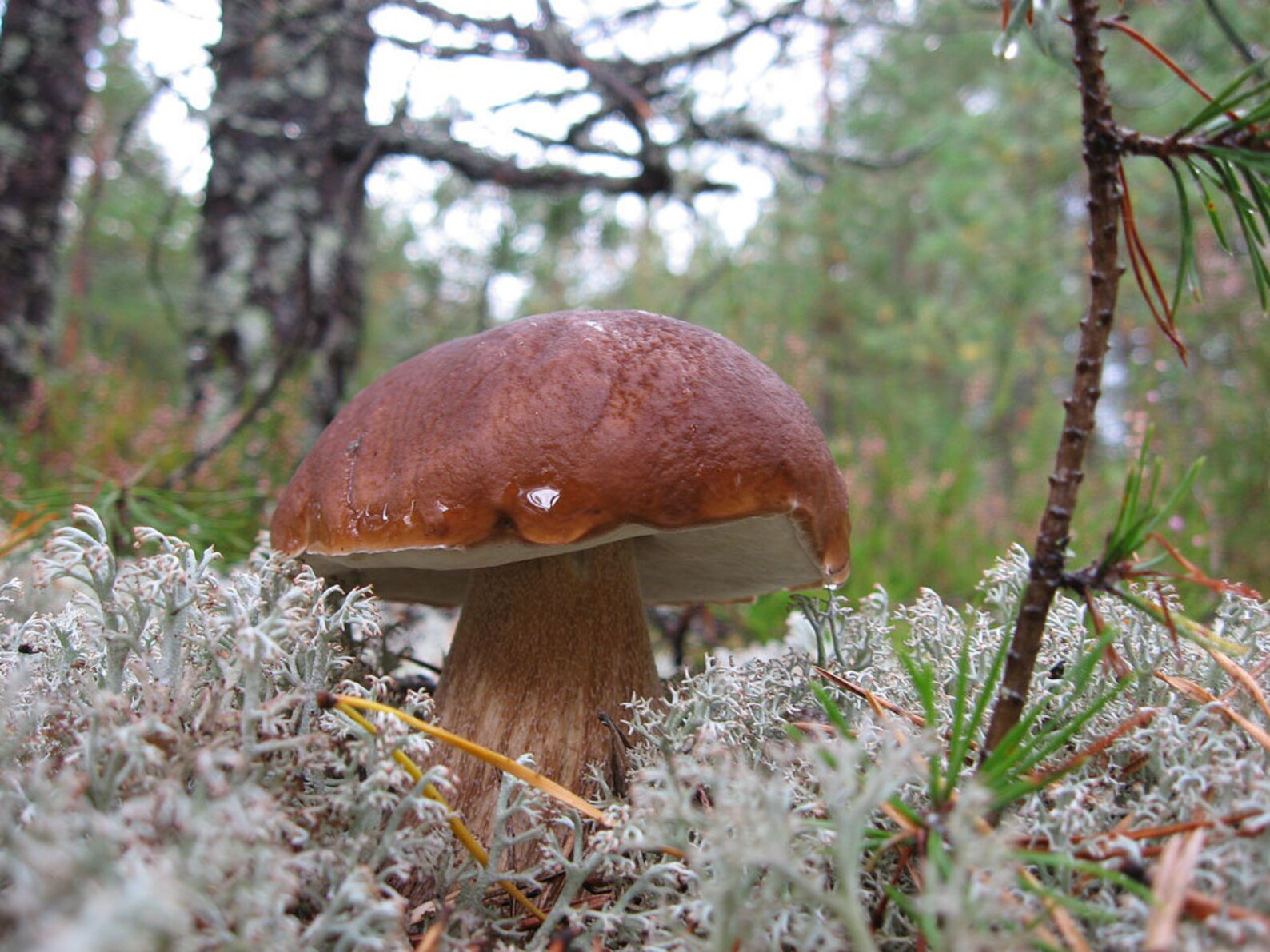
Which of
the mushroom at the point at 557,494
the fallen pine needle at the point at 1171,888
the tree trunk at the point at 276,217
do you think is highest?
the tree trunk at the point at 276,217

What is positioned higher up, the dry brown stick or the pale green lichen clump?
the dry brown stick

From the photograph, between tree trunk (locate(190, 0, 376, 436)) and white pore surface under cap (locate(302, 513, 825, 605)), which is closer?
white pore surface under cap (locate(302, 513, 825, 605))

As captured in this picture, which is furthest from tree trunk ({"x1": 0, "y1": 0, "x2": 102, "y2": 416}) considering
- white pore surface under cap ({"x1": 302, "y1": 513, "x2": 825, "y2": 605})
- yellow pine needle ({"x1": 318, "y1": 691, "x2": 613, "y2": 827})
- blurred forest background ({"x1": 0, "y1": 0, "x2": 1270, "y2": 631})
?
yellow pine needle ({"x1": 318, "y1": 691, "x2": 613, "y2": 827})

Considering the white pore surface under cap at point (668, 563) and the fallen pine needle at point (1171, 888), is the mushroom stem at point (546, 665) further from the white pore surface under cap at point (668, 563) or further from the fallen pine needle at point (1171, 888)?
the fallen pine needle at point (1171, 888)

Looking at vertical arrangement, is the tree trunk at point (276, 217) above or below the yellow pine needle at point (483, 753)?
above

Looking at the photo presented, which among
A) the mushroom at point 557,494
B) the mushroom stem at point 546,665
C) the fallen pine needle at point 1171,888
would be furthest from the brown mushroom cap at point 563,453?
the fallen pine needle at point 1171,888

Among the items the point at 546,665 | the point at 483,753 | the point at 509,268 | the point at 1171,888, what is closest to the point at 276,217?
the point at 509,268

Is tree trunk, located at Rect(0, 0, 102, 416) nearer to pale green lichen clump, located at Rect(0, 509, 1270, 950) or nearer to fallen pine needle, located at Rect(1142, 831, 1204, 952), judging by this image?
pale green lichen clump, located at Rect(0, 509, 1270, 950)
